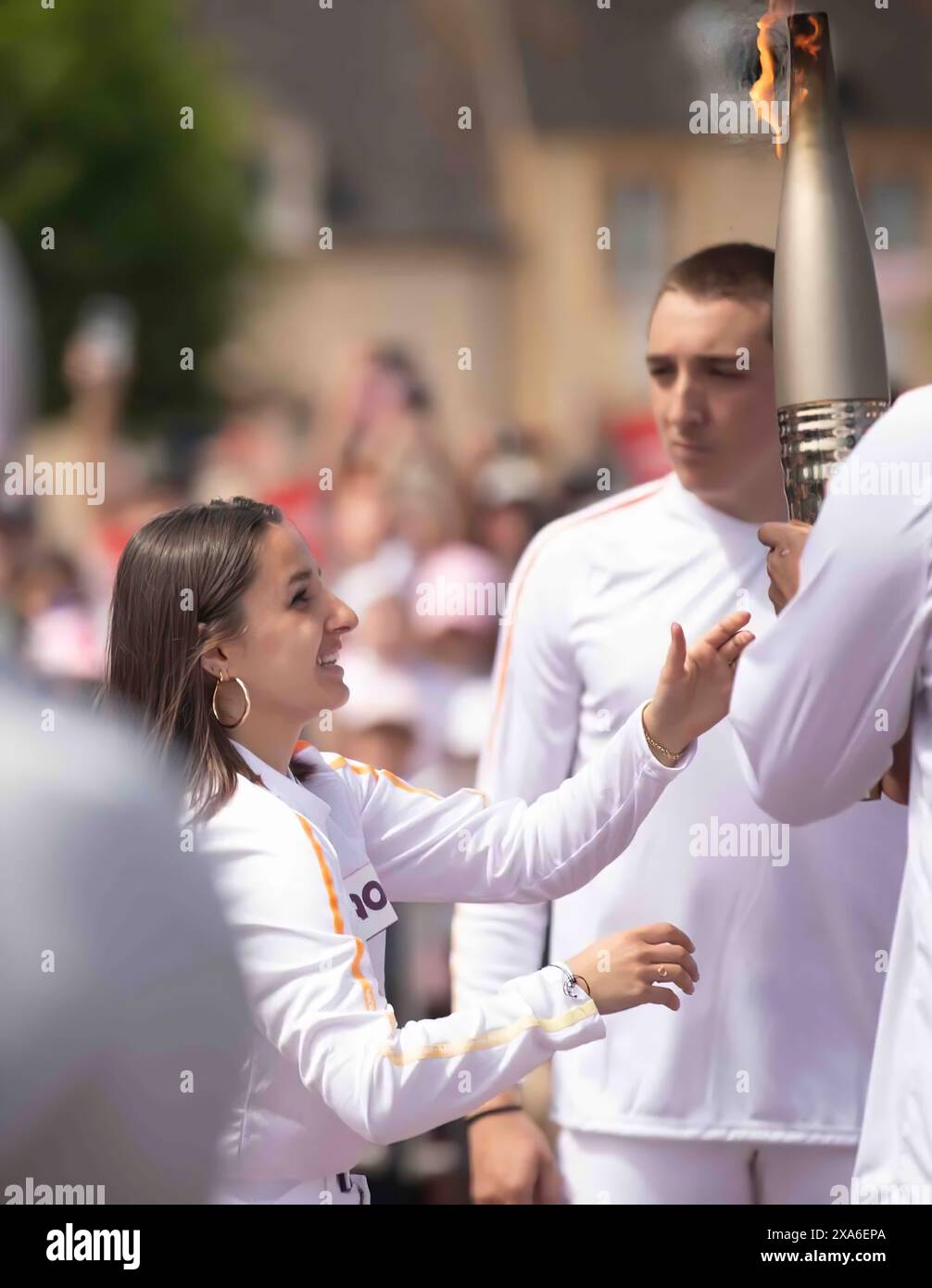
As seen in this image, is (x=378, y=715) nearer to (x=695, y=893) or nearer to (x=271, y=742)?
(x=695, y=893)

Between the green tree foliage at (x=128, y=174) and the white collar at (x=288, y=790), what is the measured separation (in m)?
17.5

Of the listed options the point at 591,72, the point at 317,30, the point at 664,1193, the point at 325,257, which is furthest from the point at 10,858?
the point at 317,30

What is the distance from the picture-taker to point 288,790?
83.5 inches

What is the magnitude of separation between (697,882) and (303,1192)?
30.9 inches

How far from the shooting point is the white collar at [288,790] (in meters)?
2.10

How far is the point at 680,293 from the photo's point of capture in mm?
2701

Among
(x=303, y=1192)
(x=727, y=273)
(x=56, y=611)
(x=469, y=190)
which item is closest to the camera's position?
(x=303, y=1192)

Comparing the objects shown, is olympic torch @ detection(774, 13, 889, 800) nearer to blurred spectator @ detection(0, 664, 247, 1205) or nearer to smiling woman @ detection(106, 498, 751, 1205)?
smiling woman @ detection(106, 498, 751, 1205)

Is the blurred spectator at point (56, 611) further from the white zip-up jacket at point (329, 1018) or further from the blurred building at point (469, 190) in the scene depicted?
the blurred building at point (469, 190)

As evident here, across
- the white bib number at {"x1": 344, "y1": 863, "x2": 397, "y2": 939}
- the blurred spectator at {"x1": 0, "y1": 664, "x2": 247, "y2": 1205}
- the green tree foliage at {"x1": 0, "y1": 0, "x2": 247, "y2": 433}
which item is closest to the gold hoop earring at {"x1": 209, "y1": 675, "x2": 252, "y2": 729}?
the white bib number at {"x1": 344, "y1": 863, "x2": 397, "y2": 939}

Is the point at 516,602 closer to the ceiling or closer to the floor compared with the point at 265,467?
closer to the floor

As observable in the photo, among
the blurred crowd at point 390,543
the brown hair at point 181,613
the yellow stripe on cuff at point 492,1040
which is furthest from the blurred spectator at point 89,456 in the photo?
the yellow stripe on cuff at point 492,1040

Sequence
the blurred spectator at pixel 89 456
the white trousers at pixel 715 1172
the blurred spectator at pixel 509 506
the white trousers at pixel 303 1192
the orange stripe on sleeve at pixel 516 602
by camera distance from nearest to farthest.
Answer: the white trousers at pixel 303 1192 → the white trousers at pixel 715 1172 → the orange stripe on sleeve at pixel 516 602 → the blurred spectator at pixel 509 506 → the blurred spectator at pixel 89 456

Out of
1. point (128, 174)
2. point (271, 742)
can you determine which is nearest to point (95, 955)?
point (271, 742)
